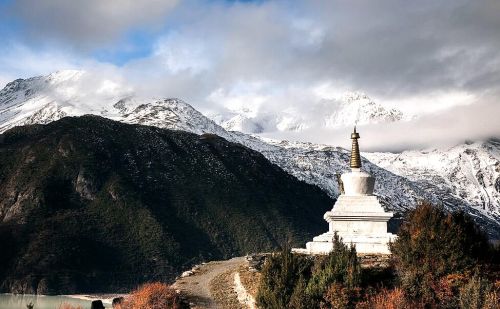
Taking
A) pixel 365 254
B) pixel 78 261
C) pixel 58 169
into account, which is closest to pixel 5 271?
pixel 78 261

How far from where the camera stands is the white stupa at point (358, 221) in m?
44.3

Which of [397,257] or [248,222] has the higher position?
[248,222]

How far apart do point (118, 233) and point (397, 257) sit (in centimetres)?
14291

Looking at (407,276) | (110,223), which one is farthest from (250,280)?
(110,223)

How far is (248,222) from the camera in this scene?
187m

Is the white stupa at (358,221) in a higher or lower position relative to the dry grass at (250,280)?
higher

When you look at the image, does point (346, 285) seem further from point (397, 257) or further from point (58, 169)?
point (58, 169)

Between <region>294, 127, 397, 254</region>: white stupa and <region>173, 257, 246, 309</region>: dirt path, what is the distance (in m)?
6.06

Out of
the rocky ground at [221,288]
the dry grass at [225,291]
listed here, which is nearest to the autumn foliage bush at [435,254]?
the rocky ground at [221,288]

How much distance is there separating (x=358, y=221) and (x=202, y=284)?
11.6 m

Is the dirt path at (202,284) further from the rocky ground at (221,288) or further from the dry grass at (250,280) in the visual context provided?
the dry grass at (250,280)

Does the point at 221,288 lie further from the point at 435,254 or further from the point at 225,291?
the point at 435,254

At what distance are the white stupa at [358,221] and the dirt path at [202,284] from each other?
606cm

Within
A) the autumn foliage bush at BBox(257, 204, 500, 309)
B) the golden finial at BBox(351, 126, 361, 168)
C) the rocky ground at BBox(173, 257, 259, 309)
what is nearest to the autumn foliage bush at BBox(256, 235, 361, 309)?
the autumn foliage bush at BBox(257, 204, 500, 309)
